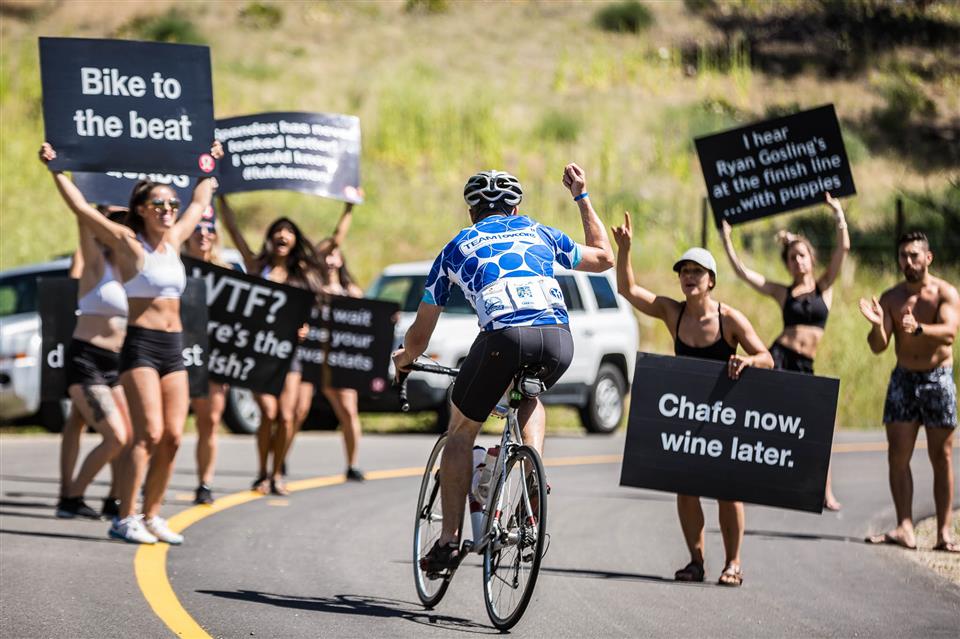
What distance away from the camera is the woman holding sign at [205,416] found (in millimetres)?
11320

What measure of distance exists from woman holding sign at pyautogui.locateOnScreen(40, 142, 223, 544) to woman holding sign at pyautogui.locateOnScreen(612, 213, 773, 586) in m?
2.61

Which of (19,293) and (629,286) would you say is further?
(19,293)

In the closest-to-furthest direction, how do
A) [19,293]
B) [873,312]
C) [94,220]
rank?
[94,220]
[873,312]
[19,293]

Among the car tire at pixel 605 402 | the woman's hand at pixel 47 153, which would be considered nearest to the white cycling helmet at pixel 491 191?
the woman's hand at pixel 47 153

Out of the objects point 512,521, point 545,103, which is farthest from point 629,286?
point 545,103

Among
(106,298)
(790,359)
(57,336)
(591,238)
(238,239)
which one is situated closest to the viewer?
(591,238)

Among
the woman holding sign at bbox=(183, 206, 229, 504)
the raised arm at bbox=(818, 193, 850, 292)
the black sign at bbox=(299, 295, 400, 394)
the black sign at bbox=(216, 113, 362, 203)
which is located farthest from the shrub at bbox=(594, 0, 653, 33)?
the raised arm at bbox=(818, 193, 850, 292)

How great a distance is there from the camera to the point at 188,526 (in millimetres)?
10070

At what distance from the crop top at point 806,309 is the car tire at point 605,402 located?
697cm

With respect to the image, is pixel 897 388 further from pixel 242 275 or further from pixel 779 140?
pixel 242 275

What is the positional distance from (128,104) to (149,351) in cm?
189

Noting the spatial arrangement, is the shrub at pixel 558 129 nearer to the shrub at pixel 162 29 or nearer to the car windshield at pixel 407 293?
the shrub at pixel 162 29

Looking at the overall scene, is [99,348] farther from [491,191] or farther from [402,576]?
[491,191]

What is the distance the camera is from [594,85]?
47.0 meters
